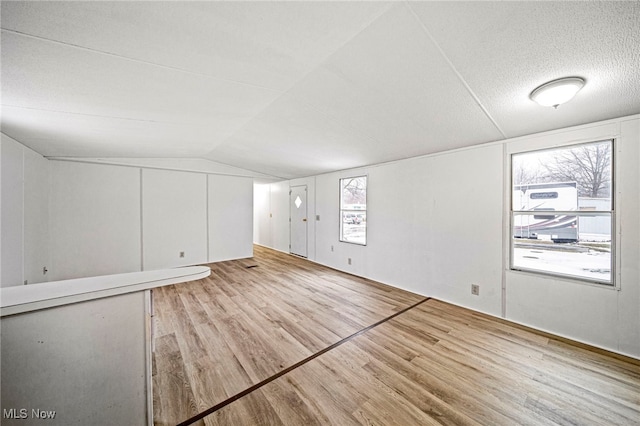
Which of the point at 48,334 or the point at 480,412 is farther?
the point at 480,412

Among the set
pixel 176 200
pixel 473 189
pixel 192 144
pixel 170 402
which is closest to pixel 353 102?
pixel 473 189

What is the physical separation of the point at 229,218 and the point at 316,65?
4.88 metres

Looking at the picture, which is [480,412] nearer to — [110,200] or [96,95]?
[96,95]

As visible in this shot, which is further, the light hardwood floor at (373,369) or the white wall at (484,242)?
the white wall at (484,242)

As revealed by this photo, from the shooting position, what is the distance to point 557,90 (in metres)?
1.60

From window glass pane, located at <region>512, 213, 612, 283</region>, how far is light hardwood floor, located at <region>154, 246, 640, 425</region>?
2.41 ft

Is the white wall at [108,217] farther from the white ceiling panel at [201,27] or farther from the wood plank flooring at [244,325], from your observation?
the white ceiling panel at [201,27]

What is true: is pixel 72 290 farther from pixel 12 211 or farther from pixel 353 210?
pixel 353 210

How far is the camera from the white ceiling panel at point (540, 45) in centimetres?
110

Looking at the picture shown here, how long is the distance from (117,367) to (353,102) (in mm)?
2501

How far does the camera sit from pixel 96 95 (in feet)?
5.87

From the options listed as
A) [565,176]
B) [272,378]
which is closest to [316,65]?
[272,378]

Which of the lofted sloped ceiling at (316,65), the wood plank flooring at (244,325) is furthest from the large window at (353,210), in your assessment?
the lofted sloped ceiling at (316,65)

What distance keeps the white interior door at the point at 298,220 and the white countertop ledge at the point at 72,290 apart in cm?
476
